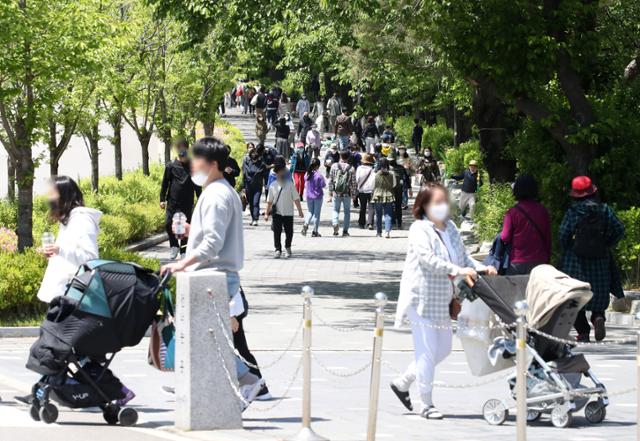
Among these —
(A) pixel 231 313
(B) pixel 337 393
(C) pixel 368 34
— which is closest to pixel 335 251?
(C) pixel 368 34

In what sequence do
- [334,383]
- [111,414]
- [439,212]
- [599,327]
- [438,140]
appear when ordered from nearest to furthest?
1. [111,414]
2. [439,212]
3. [334,383]
4. [599,327]
5. [438,140]

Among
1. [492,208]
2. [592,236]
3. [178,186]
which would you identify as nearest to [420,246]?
[592,236]

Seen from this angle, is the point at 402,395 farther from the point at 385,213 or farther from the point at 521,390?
the point at 385,213

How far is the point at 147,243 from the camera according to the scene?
2689 centimetres

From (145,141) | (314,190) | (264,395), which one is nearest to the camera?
(264,395)

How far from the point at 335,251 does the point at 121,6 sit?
8146mm

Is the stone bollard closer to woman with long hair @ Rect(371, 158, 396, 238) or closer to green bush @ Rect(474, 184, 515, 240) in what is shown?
green bush @ Rect(474, 184, 515, 240)

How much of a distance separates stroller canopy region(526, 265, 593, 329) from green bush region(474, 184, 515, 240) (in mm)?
12985

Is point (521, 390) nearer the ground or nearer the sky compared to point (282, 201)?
nearer the sky

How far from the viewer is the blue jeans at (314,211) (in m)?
29.0

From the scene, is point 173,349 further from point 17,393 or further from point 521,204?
point 521,204

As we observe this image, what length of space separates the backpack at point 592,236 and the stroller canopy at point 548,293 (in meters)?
4.44

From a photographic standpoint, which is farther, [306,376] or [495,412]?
[495,412]

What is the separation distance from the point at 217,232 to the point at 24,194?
37.5ft
